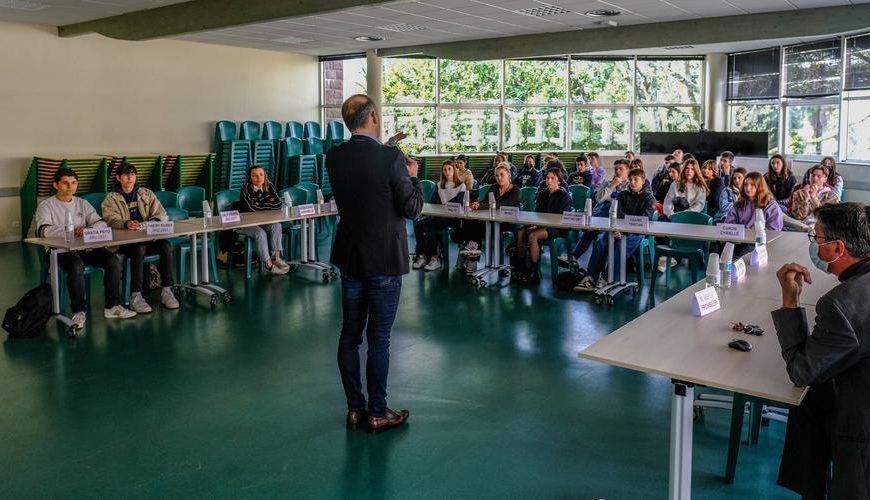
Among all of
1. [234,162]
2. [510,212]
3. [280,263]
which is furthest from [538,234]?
[234,162]

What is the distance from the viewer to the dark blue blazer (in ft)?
12.2

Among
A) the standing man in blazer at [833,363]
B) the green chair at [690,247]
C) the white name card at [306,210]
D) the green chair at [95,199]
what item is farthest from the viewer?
the white name card at [306,210]

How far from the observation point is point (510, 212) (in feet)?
25.5

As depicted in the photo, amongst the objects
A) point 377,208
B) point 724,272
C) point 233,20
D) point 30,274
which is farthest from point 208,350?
point 233,20

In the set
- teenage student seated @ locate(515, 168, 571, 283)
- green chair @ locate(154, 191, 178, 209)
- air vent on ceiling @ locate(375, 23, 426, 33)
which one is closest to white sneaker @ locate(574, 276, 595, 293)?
teenage student seated @ locate(515, 168, 571, 283)

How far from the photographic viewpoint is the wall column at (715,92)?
14.8 metres

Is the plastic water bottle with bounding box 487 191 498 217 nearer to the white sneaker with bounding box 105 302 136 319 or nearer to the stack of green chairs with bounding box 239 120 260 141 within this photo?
the white sneaker with bounding box 105 302 136 319

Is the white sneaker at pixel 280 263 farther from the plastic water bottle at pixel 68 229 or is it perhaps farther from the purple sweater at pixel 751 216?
the purple sweater at pixel 751 216

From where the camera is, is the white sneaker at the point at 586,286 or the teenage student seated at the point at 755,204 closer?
the teenage student seated at the point at 755,204

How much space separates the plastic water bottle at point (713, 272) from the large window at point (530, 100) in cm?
1161

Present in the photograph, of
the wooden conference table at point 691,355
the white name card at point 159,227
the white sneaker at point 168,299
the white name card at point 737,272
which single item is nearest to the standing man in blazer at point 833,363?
the wooden conference table at point 691,355

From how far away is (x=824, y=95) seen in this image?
12.4 metres

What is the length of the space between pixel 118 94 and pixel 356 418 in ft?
31.7

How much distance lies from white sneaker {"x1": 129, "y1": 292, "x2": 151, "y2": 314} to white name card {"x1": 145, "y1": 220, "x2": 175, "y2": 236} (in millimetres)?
557
